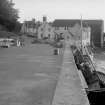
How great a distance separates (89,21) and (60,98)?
91.6 m

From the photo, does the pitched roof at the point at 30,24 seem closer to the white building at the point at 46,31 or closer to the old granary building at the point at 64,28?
the old granary building at the point at 64,28

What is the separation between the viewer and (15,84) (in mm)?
8672

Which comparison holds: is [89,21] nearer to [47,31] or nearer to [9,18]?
[47,31]

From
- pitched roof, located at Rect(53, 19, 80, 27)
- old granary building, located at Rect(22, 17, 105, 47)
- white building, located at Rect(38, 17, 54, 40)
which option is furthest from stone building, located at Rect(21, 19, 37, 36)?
white building, located at Rect(38, 17, 54, 40)

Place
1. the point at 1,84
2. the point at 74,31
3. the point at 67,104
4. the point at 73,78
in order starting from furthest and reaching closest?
the point at 74,31 < the point at 73,78 < the point at 1,84 < the point at 67,104

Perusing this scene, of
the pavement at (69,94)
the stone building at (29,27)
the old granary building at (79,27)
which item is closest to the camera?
the pavement at (69,94)

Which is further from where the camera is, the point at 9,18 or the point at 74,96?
the point at 9,18

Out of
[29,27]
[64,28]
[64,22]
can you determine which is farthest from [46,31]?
[29,27]

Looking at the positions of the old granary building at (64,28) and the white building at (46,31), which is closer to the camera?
the old granary building at (64,28)

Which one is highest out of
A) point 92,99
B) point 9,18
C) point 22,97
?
point 9,18

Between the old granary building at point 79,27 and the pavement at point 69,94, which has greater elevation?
the old granary building at point 79,27

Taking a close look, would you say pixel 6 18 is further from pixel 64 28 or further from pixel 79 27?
pixel 64 28

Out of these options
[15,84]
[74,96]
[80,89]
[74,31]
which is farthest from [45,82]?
[74,31]

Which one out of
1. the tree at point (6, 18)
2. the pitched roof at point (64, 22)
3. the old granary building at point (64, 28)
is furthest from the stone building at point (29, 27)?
the tree at point (6, 18)
